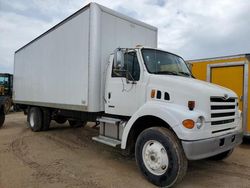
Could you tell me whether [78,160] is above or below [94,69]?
below

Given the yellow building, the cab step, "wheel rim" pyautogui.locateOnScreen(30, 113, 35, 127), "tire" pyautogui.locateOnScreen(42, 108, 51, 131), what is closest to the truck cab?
the cab step

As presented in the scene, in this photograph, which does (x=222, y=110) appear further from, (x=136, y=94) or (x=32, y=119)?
(x=32, y=119)

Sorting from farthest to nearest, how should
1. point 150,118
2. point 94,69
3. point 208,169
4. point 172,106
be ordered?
point 94,69 → point 208,169 → point 150,118 → point 172,106

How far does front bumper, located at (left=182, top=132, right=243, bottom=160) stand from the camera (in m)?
3.65

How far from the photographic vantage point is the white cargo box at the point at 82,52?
5.41 metres

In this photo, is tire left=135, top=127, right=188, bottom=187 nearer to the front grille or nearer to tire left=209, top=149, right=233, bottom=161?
the front grille

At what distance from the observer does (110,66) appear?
5.39 metres

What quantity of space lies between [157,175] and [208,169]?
5.21 feet

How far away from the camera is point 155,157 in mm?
4070

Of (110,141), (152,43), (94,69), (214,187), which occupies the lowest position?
(214,187)

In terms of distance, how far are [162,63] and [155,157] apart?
2.02 m

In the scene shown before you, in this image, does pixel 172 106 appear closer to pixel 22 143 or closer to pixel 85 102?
pixel 85 102

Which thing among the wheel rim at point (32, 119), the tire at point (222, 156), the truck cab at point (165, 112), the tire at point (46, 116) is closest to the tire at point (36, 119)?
the wheel rim at point (32, 119)

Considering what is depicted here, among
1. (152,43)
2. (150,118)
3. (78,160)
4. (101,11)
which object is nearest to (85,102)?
(78,160)
